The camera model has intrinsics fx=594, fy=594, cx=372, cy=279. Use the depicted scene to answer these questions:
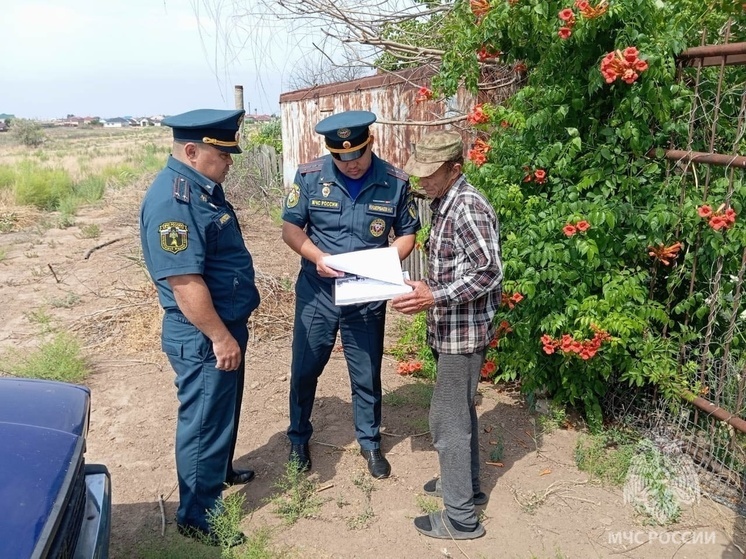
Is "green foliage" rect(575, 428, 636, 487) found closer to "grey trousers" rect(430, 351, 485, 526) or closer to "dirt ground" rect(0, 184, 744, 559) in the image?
"dirt ground" rect(0, 184, 744, 559)

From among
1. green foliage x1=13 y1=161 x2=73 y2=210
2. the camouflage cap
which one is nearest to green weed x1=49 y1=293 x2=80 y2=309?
the camouflage cap

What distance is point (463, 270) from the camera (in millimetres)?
2568

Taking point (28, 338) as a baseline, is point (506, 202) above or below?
above

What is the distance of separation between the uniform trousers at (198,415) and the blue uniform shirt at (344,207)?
755mm

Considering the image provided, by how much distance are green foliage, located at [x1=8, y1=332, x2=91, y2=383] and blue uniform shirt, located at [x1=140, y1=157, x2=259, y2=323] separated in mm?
2461

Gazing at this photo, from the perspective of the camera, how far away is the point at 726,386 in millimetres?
3127

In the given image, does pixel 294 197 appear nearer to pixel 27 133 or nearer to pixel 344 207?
pixel 344 207

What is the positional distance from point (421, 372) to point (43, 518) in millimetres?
3353

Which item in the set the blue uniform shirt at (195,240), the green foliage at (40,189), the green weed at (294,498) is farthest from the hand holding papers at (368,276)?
the green foliage at (40,189)

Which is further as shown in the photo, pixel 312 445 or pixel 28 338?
pixel 28 338

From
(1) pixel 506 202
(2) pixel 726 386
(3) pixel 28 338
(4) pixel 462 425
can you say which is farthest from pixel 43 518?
(3) pixel 28 338

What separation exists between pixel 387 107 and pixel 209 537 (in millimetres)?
5290

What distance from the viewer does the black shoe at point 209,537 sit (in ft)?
8.91

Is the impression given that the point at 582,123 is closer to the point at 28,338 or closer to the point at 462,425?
the point at 462,425
